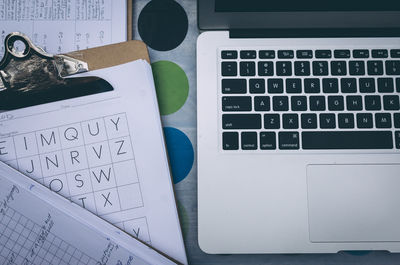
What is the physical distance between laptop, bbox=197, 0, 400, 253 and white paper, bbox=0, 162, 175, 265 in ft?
Answer: 0.41

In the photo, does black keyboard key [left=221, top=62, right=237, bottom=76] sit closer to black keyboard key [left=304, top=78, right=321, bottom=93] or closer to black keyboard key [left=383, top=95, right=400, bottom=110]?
black keyboard key [left=304, top=78, right=321, bottom=93]

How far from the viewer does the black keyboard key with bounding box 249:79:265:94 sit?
497 mm

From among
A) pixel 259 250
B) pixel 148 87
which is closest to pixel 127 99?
pixel 148 87

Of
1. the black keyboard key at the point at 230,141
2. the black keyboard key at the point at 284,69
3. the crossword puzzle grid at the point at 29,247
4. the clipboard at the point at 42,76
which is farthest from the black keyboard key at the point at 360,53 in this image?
the crossword puzzle grid at the point at 29,247

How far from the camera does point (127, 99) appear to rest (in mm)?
510

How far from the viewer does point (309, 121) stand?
0.49 meters

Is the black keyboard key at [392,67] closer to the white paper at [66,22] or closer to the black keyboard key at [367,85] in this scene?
the black keyboard key at [367,85]

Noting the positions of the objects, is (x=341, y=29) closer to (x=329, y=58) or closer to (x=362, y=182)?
(x=329, y=58)

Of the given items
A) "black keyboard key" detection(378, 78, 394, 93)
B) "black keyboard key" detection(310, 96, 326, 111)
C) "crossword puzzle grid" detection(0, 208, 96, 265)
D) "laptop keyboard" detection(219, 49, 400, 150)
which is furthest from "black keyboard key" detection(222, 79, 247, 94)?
"crossword puzzle grid" detection(0, 208, 96, 265)

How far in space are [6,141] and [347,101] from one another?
0.52 m

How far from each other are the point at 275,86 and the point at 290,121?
0.19 feet

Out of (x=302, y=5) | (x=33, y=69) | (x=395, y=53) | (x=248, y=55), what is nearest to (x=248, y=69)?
(x=248, y=55)

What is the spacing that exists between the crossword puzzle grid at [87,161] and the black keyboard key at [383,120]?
365 mm

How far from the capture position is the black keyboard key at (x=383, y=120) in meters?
0.49
